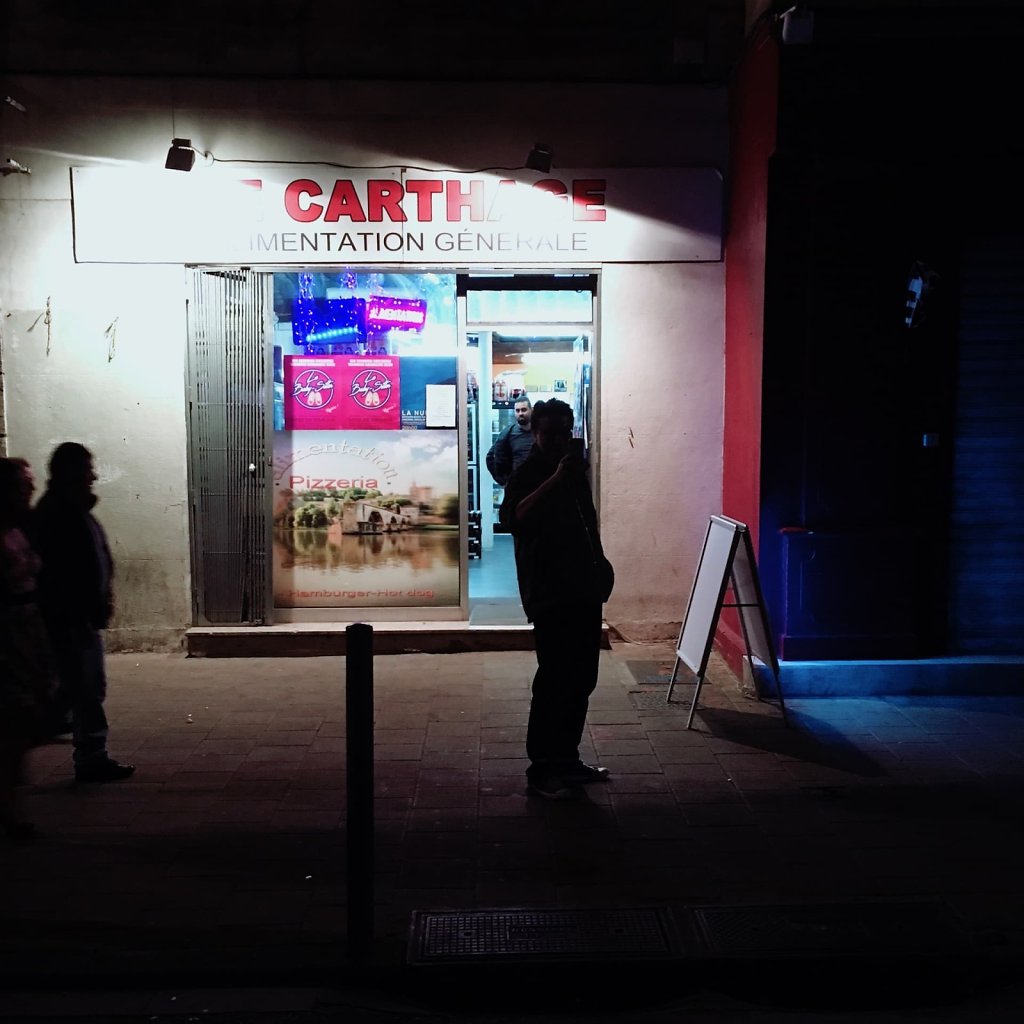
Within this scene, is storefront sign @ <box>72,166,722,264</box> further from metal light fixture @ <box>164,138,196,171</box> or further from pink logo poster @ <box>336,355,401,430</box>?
pink logo poster @ <box>336,355,401,430</box>

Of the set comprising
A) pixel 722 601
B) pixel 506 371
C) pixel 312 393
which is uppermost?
pixel 506 371

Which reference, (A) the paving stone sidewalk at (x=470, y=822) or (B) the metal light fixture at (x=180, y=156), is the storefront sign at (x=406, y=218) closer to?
(B) the metal light fixture at (x=180, y=156)

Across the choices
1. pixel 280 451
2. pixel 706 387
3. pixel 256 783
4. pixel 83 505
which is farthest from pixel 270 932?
pixel 706 387

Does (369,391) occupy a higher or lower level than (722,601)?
higher

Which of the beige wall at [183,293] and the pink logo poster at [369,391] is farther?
the pink logo poster at [369,391]

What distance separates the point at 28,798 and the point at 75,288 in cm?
413

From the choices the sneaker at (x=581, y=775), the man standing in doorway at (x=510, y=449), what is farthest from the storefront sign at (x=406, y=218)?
the sneaker at (x=581, y=775)

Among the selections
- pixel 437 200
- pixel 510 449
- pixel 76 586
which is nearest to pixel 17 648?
pixel 76 586

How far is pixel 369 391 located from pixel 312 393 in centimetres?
46

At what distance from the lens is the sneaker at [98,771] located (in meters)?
5.00

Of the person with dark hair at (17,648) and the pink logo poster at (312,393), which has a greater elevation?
the pink logo poster at (312,393)

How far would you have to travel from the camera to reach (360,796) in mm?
3426

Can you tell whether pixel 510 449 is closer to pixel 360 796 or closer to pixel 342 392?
pixel 342 392

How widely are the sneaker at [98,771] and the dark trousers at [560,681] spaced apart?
2.18 m
